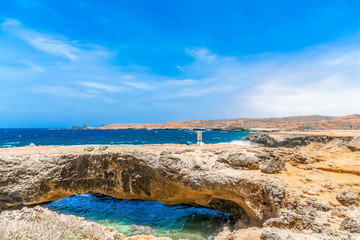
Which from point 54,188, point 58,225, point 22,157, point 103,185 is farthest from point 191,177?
point 22,157

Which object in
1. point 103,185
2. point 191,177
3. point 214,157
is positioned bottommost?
point 103,185

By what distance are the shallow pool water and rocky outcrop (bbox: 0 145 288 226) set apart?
118 centimetres

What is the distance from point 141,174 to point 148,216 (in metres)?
3.16

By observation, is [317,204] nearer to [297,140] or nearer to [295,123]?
[297,140]

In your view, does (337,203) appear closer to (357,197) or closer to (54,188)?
(357,197)

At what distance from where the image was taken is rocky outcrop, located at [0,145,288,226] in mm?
8383

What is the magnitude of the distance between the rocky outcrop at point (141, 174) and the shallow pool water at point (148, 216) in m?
1.18

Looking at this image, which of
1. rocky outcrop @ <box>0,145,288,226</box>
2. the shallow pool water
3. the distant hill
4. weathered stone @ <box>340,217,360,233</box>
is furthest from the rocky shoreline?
the distant hill

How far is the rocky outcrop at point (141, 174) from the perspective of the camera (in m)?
8.38

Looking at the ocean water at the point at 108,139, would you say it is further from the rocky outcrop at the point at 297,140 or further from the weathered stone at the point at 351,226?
the weathered stone at the point at 351,226

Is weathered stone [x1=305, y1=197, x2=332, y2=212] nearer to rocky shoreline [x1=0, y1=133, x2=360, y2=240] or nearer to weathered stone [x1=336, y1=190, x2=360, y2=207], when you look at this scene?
rocky shoreline [x1=0, y1=133, x2=360, y2=240]

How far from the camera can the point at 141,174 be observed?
30.7 feet

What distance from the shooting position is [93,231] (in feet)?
14.2

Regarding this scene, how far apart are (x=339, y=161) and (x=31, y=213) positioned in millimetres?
12373
